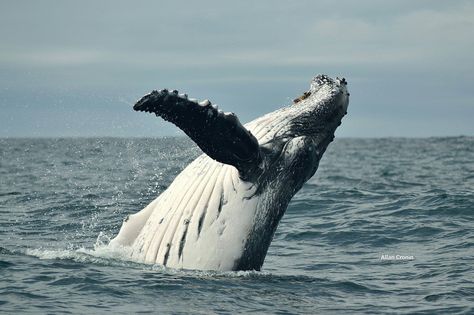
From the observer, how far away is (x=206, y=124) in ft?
32.4

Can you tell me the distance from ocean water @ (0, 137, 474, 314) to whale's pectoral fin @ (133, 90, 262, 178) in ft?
5.32

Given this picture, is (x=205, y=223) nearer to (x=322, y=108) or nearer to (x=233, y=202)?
(x=233, y=202)

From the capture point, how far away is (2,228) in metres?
16.2

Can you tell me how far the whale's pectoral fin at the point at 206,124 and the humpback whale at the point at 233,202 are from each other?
0.09ft

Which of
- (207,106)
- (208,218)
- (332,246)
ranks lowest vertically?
(332,246)

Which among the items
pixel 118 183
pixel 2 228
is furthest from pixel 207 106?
pixel 118 183

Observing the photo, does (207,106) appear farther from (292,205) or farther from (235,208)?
(292,205)

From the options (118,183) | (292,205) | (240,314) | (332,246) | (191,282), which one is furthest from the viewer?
(118,183)

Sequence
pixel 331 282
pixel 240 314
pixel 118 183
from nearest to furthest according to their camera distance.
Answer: pixel 240 314 → pixel 331 282 → pixel 118 183

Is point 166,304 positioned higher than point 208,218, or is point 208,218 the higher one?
point 208,218

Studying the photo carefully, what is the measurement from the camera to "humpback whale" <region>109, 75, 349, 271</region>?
10.8 metres

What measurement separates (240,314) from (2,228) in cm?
829

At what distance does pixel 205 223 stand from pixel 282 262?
10.6 feet

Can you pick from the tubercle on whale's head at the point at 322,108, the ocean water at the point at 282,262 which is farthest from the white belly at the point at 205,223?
the tubercle on whale's head at the point at 322,108
